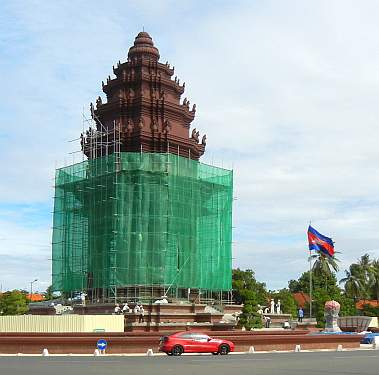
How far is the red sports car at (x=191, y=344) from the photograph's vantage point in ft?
114

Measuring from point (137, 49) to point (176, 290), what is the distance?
85.1ft

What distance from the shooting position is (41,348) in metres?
36.8

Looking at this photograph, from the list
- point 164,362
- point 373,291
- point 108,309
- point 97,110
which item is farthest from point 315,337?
point 373,291

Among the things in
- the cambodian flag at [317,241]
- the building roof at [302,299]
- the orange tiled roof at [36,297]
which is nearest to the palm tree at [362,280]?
the building roof at [302,299]

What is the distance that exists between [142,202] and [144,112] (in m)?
10.5

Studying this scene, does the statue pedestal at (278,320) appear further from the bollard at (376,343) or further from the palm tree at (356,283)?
the palm tree at (356,283)

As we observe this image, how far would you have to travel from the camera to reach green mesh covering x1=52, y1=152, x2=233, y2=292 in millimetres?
62969

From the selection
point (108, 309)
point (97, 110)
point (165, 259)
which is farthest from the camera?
point (97, 110)

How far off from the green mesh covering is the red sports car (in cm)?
2615

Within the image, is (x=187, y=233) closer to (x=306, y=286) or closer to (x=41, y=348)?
(x=41, y=348)

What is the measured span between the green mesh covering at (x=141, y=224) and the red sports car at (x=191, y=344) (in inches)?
1029

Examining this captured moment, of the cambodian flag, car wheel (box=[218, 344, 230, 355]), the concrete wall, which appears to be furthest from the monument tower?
car wheel (box=[218, 344, 230, 355])

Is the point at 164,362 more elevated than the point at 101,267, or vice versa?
the point at 101,267

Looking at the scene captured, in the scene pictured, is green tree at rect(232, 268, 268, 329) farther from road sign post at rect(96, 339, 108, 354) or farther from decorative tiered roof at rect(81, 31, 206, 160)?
road sign post at rect(96, 339, 108, 354)
